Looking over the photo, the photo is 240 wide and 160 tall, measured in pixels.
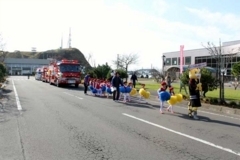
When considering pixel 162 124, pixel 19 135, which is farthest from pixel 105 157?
pixel 162 124

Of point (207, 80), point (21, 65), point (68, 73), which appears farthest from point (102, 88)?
point (21, 65)

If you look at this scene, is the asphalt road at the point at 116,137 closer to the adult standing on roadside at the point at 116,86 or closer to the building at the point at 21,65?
the adult standing on roadside at the point at 116,86

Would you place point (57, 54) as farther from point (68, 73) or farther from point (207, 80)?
point (207, 80)

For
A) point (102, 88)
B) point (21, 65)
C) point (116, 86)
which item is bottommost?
point (102, 88)

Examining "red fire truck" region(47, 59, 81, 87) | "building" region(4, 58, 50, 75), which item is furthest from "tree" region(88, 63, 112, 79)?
"building" region(4, 58, 50, 75)

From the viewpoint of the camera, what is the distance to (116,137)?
7.25 metres

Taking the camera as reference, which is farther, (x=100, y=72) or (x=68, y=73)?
(x=100, y=72)

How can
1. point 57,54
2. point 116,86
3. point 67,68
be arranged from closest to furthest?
point 116,86 → point 67,68 → point 57,54

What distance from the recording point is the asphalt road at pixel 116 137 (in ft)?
18.9

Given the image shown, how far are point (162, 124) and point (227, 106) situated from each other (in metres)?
6.02

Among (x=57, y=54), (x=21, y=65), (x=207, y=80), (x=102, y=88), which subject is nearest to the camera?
(x=207, y=80)

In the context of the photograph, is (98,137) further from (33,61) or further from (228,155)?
(33,61)

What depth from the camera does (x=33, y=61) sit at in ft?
416

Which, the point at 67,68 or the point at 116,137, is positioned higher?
the point at 67,68
